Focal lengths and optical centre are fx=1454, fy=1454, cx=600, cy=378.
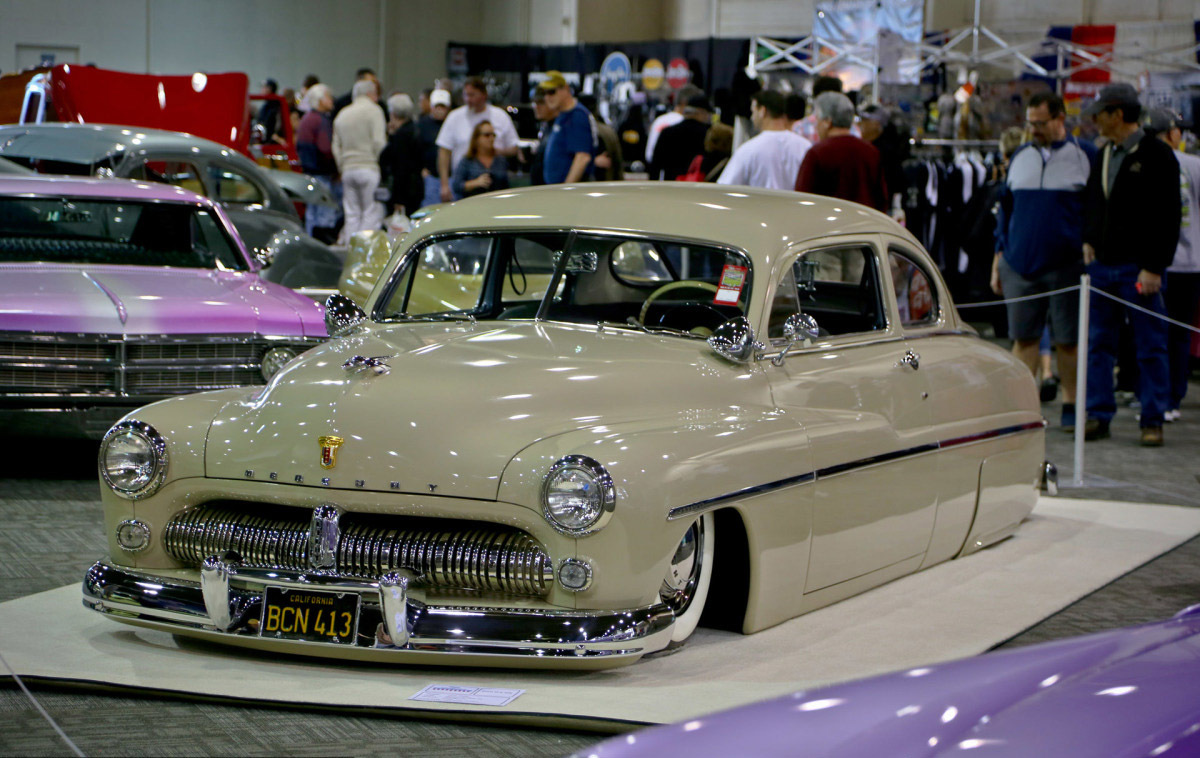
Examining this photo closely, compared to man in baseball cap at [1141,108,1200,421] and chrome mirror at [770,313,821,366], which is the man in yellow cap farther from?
chrome mirror at [770,313,821,366]

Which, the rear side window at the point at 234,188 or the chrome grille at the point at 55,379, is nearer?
the chrome grille at the point at 55,379

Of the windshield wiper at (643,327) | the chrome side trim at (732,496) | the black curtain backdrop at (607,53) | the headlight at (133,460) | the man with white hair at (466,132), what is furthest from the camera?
the black curtain backdrop at (607,53)

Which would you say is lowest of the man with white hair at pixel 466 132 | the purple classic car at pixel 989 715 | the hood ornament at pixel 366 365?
the purple classic car at pixel 989 715

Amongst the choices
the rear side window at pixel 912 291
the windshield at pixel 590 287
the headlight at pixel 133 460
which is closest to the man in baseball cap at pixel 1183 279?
the rear side window at pixel 912 291

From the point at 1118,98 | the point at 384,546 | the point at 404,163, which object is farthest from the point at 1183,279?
the point at 404,163

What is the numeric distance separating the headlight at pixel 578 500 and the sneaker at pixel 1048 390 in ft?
24.2

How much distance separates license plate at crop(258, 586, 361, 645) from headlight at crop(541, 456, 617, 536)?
0.62 m

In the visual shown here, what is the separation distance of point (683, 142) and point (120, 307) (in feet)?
20.7

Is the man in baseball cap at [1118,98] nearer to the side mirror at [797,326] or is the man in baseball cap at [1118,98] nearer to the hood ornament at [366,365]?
the side mirror at [797,326]

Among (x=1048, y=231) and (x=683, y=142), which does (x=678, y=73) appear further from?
(x=1048, y=231)

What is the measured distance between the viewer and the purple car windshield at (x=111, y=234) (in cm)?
777

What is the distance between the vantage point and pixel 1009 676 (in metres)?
2.34

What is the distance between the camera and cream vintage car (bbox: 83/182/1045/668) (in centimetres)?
410

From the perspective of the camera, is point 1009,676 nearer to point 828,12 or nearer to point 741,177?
point 741,177
